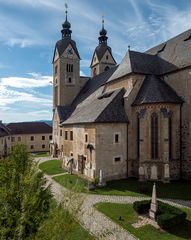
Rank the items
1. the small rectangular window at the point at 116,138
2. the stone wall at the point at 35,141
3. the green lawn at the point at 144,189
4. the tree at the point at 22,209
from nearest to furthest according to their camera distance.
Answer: the tree at the point at 22,209, the green lawn at the point at 144,189, the small rectangular window at the point at 116,138, the stone wall at the point at 35,141

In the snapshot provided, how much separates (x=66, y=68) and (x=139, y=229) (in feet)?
138

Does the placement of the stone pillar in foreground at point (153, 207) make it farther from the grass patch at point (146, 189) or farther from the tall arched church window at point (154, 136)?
the tall arched church window at point (154, 136)

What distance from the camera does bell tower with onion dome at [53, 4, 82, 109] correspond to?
52500 millimetres

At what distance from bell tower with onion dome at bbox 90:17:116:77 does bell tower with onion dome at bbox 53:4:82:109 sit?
7602mm

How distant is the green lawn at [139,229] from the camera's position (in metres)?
15.2

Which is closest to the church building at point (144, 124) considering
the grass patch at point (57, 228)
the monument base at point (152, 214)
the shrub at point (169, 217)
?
the monument base at point (152, 214)

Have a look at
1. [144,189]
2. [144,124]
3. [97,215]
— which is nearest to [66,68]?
[144,124]

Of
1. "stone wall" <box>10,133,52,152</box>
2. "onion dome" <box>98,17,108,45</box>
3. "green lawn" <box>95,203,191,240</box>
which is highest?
"onion dome" <box>98,17,108,45</box>

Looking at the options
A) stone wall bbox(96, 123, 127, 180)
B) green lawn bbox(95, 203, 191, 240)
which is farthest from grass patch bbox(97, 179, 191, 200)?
green lawn bbox(95, 203, 191, 240)

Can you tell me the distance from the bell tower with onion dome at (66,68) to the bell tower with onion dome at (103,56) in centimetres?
760

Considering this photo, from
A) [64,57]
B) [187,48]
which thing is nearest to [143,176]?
[187,48]

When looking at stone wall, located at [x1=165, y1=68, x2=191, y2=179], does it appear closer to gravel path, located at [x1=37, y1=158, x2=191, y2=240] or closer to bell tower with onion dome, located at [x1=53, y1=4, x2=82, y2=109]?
gravel path, located at [x1=37, y1=158, x2=191, y2=240]

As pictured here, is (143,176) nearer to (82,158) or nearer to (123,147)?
(123,147)

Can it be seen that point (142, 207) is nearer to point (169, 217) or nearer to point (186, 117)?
point (169, 217)
